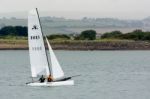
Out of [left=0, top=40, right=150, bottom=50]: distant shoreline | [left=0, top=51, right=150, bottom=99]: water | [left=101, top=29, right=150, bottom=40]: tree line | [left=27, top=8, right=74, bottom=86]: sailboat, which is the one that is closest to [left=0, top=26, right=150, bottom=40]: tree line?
[left=101, top=29, right=150, bottom=40]: tree line

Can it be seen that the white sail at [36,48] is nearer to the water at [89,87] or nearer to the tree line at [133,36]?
the water at [89,87]

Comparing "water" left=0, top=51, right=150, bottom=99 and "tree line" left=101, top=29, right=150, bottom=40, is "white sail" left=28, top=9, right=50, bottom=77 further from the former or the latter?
"tree line" left=101, top=29, right=150, bottom=40

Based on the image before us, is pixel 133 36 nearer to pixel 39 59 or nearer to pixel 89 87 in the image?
pixel 89 87

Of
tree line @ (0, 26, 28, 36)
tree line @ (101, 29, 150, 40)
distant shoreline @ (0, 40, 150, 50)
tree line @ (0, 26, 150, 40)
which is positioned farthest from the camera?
tree line @ (0, 26, 28, 36)

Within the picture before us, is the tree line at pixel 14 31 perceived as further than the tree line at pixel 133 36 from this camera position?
Yes

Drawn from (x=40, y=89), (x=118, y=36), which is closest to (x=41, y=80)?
(x=40, y=89)

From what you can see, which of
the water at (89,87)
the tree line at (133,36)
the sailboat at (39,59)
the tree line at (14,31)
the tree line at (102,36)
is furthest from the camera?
the tree line at (14,31)

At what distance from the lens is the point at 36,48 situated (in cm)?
4866

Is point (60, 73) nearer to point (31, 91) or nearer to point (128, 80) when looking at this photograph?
point (31, 91)

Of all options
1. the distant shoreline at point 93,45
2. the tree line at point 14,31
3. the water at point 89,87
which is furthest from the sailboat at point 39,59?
the tree line at point 14,31

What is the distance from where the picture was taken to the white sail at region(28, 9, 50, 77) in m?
A: 47.9

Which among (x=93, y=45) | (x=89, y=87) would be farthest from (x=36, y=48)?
(x=93, y=45)

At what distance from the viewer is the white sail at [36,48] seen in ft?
157

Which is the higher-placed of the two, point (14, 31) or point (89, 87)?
point (89, 87)
